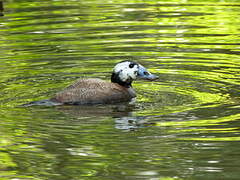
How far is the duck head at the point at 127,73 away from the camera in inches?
459

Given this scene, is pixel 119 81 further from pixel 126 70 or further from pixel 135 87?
pixel 135 87

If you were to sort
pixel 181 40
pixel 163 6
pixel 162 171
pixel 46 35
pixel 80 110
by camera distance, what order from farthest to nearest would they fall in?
1. pixel 163 6
2. pixel 46 35
3. pixel 181 40
4. pixel 80 110
5. pixel 162 171

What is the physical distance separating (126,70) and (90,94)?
0.93 meters

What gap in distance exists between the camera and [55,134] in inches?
367

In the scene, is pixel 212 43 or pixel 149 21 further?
pixel 149 21

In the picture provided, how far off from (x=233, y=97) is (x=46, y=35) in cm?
649

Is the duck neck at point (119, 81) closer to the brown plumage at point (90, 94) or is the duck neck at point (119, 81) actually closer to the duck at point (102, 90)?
the duck at point (102, 90)

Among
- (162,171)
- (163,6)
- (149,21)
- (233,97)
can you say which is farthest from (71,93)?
(163,6)

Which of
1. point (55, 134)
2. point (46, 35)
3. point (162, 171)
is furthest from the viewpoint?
point (46, 35)

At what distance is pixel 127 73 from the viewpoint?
11.7 metres

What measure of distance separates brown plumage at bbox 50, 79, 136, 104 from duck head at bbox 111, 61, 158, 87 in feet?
1.09

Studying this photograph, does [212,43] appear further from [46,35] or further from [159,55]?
[46,35]

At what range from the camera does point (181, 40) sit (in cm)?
1535

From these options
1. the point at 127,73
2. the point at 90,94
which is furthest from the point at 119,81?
the point at 90,94
